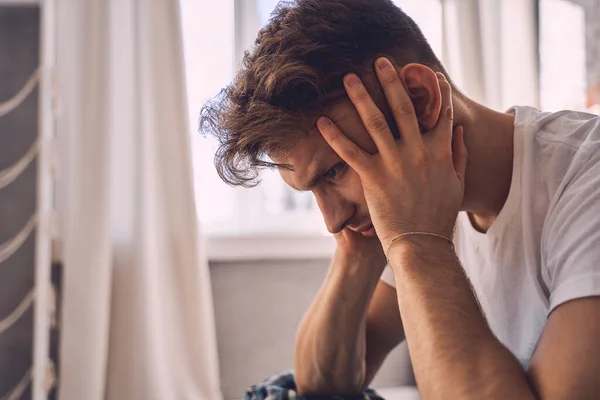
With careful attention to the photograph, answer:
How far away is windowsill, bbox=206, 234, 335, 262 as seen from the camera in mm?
2105

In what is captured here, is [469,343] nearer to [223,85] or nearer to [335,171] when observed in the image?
[335,171]

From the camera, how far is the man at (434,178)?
761 millimetres

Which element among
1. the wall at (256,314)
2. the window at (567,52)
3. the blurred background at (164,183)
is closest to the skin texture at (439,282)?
the blurred background at (164,183)

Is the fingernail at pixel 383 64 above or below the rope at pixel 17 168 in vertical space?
above

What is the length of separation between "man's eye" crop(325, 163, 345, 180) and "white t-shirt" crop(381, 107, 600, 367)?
281 mm

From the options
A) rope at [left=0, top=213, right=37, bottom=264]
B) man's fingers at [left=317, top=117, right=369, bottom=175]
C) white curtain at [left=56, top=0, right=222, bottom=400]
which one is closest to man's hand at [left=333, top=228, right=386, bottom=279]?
man's fingers at [left=317, top=117, right=369, bottom=175]

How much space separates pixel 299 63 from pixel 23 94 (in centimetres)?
136

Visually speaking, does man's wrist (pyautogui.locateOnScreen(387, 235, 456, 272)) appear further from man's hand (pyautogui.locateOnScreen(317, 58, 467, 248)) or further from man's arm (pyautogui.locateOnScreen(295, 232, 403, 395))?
man's arm (pyautogui.locateOnScreen(295, 232, 403, 395))

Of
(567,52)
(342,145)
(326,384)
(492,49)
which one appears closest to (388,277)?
(326,384)

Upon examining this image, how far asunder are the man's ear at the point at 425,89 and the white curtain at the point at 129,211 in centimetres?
115

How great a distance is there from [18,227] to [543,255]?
164 centimetres

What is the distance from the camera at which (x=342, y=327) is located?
121 cm

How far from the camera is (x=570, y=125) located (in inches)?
37.8

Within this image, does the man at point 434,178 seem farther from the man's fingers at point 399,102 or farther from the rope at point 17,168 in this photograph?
the rope at point 17,168
